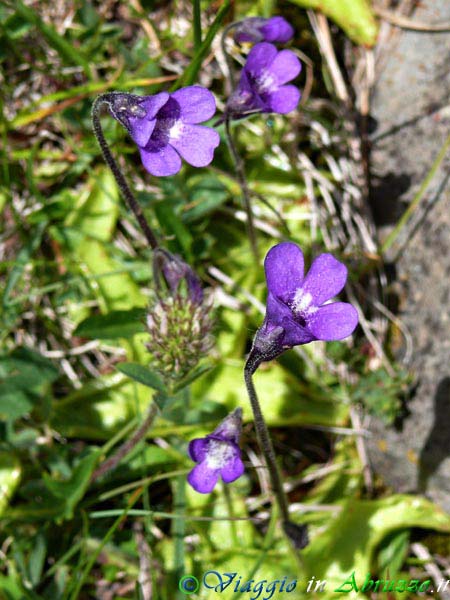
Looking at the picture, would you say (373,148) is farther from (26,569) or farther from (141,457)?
(26,569)

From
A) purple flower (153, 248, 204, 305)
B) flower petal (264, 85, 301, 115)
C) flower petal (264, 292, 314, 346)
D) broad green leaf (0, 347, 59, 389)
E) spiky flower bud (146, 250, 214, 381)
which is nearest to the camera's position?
flower petal (264, 292, 314, 346)

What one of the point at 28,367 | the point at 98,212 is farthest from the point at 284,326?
the point at 98,212

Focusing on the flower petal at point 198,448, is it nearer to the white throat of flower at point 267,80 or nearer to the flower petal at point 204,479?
the flower petal at point 204,479

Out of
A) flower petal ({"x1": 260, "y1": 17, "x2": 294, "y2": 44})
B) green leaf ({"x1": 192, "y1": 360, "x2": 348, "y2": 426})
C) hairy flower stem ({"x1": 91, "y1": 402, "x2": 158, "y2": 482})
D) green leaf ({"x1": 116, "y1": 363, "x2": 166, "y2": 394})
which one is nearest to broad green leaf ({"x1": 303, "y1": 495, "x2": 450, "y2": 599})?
green leaf ({"x1": 192, "y1": 360, "x2": 348, "y2": 426})

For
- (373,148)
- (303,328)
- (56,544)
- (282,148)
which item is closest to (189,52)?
(282,148)

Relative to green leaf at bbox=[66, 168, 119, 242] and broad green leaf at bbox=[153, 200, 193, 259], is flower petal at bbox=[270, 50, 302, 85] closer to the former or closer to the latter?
broad green leaf at bbox=[153, 200, 193, 259]

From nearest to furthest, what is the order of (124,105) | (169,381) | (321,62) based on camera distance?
1. (124,105)
2. (169,381)
3. (321,62)

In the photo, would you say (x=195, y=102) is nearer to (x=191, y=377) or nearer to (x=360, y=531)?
(x=191, y=377)
